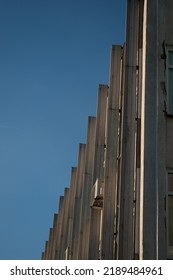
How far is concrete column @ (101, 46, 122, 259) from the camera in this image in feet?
79.4

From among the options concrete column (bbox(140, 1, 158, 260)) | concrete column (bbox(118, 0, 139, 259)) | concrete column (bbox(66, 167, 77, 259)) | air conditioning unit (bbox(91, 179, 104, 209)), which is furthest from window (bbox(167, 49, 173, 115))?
concrete column (bbox(66, 167, 77, 259))

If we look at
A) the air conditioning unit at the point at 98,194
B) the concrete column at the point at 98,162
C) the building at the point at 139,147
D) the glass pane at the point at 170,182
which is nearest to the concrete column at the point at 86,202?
the building at the point at 139,147

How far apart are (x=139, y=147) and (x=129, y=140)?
280 cm

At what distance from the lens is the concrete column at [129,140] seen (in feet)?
68.2

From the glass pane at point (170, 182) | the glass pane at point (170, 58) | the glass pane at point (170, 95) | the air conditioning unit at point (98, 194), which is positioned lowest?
the glass pane at point (170, 182)

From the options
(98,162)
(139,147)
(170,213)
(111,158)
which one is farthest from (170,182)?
(98,162)

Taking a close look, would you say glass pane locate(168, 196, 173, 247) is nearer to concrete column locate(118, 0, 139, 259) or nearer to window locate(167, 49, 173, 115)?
window locate(167, 49, 173, 115)

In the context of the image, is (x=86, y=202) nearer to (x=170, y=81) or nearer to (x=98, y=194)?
(x=98, y=194)

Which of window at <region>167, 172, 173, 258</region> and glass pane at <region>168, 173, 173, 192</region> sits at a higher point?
glass pane at <region>168, 173, 173, 192</region>

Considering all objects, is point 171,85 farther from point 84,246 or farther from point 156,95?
point 84,246

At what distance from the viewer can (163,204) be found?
1611 centimetres

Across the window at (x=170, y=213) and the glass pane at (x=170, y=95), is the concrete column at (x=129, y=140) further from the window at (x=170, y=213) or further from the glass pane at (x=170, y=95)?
the glass pane at (x=170, y=95)

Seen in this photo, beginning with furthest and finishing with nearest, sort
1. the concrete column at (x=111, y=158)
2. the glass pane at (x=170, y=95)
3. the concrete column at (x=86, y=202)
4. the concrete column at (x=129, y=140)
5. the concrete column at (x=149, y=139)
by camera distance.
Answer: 1. the concrete column at (x=86, y=202)
2. the concrete column at (x=111, y=158)
3. the concrete column at (x=129, y=140)
4. the glass pane at (x=170, y=95)
5. the concrete column at (x=149, y=139)

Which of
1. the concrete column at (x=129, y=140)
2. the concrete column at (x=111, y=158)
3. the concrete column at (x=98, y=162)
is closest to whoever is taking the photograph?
the concrete column at (x=129, y=140)
